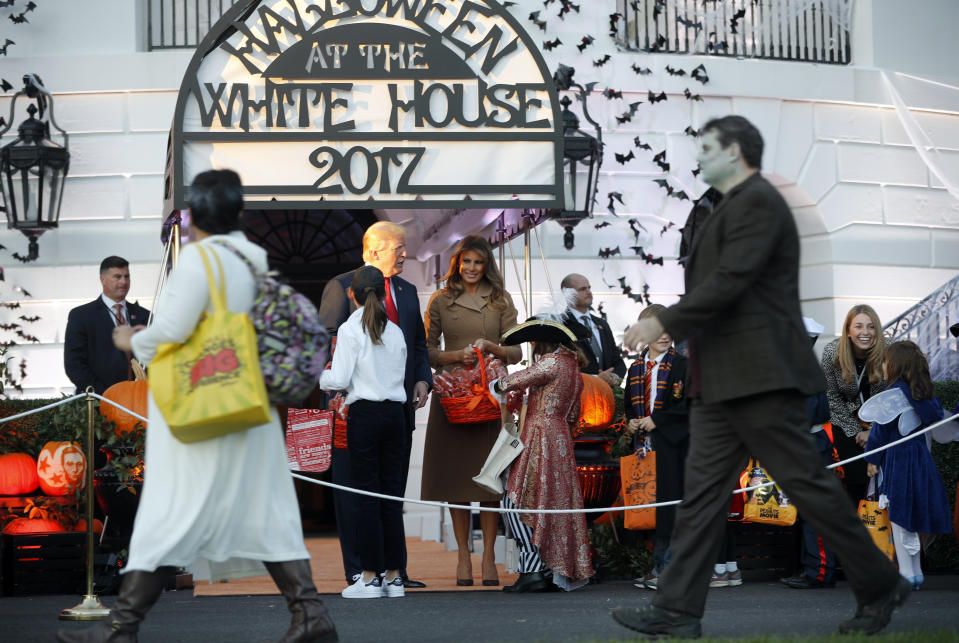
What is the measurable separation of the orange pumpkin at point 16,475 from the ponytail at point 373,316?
259 centimetres

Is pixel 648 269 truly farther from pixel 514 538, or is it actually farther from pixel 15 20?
pixel 15 20

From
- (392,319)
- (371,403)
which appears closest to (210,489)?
(371,403)

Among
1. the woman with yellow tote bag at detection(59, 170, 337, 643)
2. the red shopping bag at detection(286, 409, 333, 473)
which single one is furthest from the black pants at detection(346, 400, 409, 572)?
the woman with yellow tote bag at detection(59, 170, 337, 643)

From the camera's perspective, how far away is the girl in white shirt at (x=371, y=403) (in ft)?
23.6

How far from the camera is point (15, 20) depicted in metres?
12.5

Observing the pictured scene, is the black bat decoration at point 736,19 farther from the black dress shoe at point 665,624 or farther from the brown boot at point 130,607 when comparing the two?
the brown boot at point 130,607

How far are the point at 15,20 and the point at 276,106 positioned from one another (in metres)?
5.75

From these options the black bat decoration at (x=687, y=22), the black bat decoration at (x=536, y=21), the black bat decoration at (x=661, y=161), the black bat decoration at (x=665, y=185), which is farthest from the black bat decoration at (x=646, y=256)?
the black bat decoration at (x=687, y=22)

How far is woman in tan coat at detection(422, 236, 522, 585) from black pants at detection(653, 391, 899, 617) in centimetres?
303

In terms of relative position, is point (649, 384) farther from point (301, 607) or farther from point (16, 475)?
point (16, 475)

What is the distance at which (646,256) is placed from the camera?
13.1 m

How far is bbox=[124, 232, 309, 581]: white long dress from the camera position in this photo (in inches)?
182

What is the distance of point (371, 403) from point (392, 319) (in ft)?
2.16

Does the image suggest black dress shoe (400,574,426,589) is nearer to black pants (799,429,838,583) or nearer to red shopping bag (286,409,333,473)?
red shopping bag (286,409,333,473)
